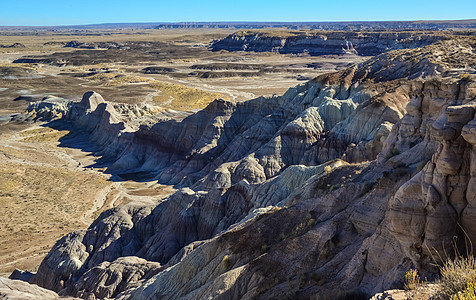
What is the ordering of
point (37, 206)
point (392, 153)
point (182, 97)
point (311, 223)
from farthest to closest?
point (182, 97)
point (37, 206)
point (392, 153)
point (311, 223)

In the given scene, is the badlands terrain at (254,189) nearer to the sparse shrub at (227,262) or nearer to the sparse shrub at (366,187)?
the sparse shrub at (227,262)

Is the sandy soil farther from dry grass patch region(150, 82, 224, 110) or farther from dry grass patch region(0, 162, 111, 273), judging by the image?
dry grass patch region(150, 82, 224, 110)

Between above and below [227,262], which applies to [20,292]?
below

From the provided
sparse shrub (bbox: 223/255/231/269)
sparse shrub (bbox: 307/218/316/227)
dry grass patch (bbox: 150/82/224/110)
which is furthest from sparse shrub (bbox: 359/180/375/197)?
dry grass patch (bbox: 150/82/224/110)

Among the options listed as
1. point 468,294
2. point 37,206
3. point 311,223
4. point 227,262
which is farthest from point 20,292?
point 37,206

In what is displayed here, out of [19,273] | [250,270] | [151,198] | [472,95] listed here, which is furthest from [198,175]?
[472,95]

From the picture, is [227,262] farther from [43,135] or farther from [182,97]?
[182,97]

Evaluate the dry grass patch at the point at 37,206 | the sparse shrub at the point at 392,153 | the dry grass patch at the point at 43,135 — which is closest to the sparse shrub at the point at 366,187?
the sparse shrub at the point at 392,153

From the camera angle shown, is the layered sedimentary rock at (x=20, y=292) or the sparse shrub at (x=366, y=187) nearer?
the sparse shrub at (x=366, y=187)
